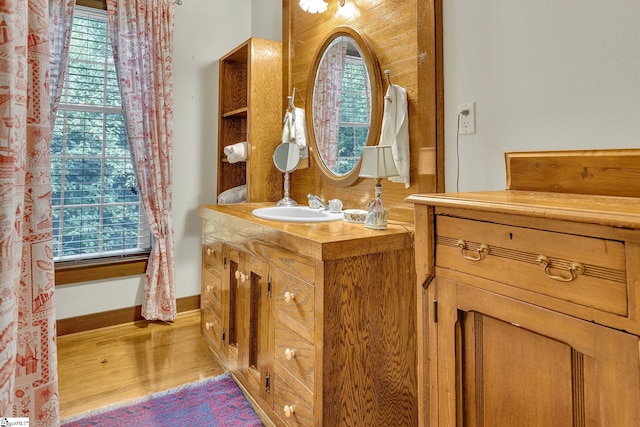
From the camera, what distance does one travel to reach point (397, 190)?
173 cm

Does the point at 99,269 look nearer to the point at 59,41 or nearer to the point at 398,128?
the point at 59,41

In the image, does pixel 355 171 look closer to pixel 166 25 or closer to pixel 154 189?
pixel 154 189

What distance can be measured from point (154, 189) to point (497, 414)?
2.48 m

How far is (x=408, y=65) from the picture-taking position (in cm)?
163

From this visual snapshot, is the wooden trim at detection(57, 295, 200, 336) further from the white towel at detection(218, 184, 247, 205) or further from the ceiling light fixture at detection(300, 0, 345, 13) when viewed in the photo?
the ceiling light fixture at detection(300, 0, 345, 13)

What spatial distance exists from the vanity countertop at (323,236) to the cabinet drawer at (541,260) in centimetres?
41

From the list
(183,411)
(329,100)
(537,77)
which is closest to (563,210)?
(537,77)

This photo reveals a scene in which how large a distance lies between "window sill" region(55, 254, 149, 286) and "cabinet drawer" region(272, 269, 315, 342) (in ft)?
5.39

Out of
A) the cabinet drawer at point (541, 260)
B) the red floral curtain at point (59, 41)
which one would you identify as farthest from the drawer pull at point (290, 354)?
the red floral curtain at point (59, 41)

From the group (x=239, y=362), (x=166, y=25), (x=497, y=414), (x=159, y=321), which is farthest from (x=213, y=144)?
(x=497, y=414)

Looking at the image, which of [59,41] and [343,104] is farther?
[59,41]

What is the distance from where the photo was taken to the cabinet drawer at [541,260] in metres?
0.64

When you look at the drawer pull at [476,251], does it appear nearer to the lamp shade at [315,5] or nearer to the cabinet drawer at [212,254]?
the cabinet drawer at [212,254]

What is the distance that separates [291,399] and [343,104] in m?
1.45
